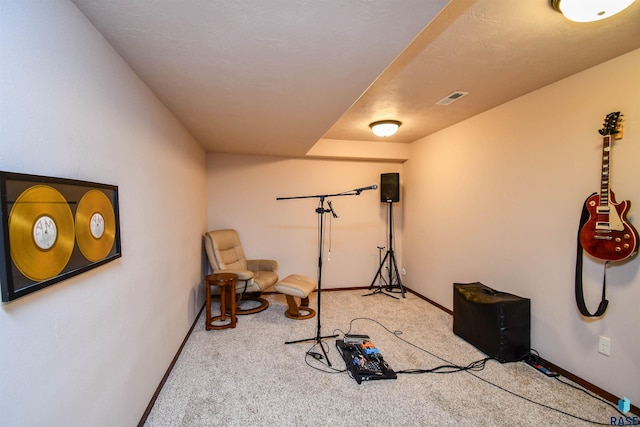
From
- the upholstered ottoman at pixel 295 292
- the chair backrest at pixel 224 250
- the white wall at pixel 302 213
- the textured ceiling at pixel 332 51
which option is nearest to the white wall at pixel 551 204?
the textured ceiling at pixel 332 51

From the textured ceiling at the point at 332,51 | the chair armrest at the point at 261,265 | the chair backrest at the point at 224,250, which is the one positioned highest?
the textured ceiling at the point at 332,51

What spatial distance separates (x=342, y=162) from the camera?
4539 millimetres

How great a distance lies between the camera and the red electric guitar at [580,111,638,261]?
1.85 meters

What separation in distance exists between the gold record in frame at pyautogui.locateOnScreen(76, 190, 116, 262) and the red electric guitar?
3.00 meters

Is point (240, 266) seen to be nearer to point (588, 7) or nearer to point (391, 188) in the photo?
point (391, 188)

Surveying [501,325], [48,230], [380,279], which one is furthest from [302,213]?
[48,230]

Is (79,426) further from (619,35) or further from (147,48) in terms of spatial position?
(619,35)

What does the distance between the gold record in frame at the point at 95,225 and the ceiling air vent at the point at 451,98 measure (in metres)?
2.70

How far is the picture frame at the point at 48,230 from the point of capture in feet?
2.64

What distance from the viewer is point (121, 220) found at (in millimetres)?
1538

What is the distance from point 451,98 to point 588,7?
1.33 meters

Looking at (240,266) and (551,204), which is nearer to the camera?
(551,204)

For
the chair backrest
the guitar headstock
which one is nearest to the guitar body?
the guitar headstock

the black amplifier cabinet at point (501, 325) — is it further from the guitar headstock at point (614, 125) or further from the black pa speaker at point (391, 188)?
the black pa speaker at point (391, 188)
